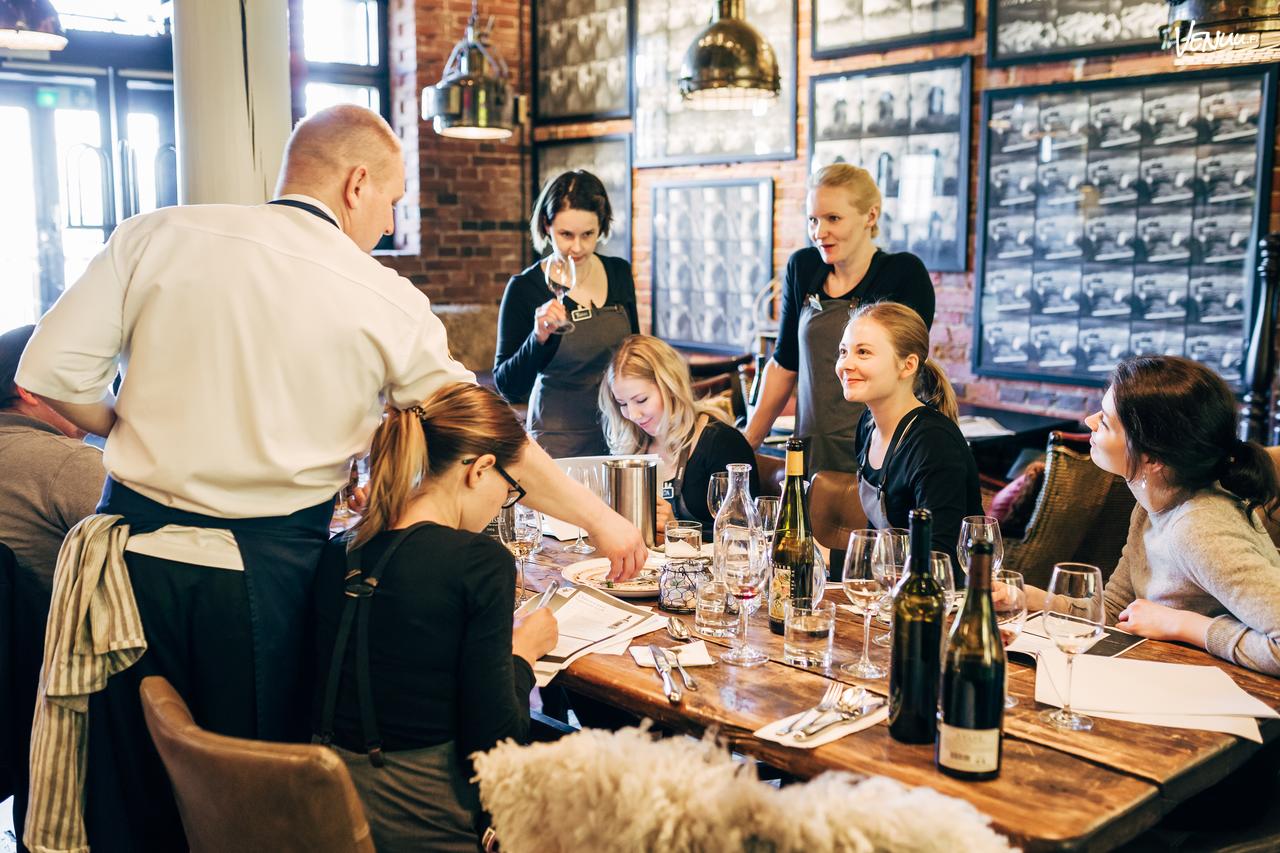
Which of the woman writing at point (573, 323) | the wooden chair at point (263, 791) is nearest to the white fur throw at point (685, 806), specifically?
the wooden chair at point (263, 791)

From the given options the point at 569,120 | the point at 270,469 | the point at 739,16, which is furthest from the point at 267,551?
the point at 569,120

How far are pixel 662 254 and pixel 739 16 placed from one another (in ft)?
9.68

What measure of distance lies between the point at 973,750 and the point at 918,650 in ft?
0.54

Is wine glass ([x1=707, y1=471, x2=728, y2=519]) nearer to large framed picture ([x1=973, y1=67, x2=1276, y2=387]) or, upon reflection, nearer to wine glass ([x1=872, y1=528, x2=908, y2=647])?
wine glass ([x1=872, y1=528, x2=908, y2=647])

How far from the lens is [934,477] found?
2.61 metres

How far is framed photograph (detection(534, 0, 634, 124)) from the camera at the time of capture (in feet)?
23.1

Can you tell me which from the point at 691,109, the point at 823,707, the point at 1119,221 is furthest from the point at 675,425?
the point at 691,109

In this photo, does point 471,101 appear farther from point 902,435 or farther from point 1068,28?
point 902,435

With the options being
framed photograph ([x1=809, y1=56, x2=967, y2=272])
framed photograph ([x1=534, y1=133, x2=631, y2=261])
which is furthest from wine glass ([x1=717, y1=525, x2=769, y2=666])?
framed photograph ([x1=534, y1=133, x2=631, y2=261])

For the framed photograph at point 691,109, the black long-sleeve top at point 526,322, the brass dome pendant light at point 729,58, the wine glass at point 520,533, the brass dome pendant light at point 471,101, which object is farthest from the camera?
the framed photograph at point 691,109

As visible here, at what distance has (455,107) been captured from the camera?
512 centimetres

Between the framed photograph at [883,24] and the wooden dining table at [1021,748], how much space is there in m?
3.92

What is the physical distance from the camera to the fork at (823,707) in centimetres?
173

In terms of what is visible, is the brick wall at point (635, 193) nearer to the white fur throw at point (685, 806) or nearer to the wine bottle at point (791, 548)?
the wine bottle at point (791, 548)
